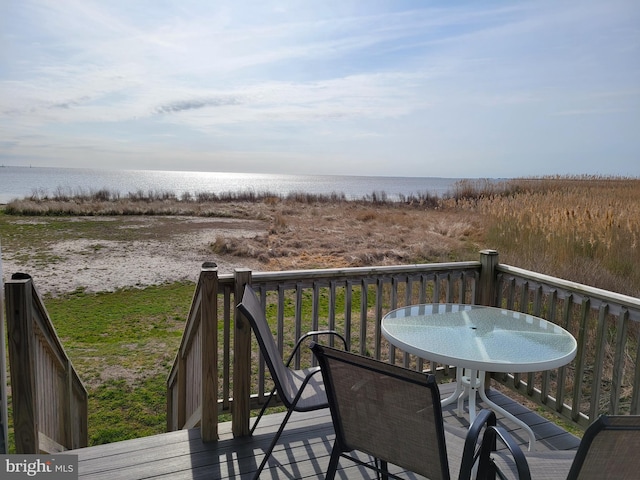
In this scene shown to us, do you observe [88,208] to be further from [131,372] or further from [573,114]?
[573,114]

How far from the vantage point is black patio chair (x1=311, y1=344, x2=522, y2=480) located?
1352 millimetres

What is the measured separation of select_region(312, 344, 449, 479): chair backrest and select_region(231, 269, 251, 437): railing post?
115 centimetres

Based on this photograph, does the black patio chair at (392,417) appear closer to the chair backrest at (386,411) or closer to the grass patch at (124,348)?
the chair backrest at (386,411)

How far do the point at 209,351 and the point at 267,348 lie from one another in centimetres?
56

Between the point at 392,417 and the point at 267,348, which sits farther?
the point at 267,348

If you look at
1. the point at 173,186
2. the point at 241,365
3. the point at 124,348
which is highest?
the point at 173,186

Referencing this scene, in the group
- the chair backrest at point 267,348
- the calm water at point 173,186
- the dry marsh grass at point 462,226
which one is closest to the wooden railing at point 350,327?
the chair backrest at point 267,348

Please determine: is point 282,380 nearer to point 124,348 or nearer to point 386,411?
point 386,411

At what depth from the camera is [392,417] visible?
4.86ft

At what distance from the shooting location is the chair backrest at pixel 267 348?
Answer: 6.90 ft

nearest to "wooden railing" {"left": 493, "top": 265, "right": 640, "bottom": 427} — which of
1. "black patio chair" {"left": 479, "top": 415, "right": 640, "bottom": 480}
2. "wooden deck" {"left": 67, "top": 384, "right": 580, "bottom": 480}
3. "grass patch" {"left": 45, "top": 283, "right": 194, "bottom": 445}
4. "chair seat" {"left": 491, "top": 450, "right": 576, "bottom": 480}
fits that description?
"wooden deck" {"left": 67, "top": 384, "right": 580, "bottom": 480}

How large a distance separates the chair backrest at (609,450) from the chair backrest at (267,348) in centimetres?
129

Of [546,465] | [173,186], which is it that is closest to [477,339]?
[546,465]

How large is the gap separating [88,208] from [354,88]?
1773 cm
